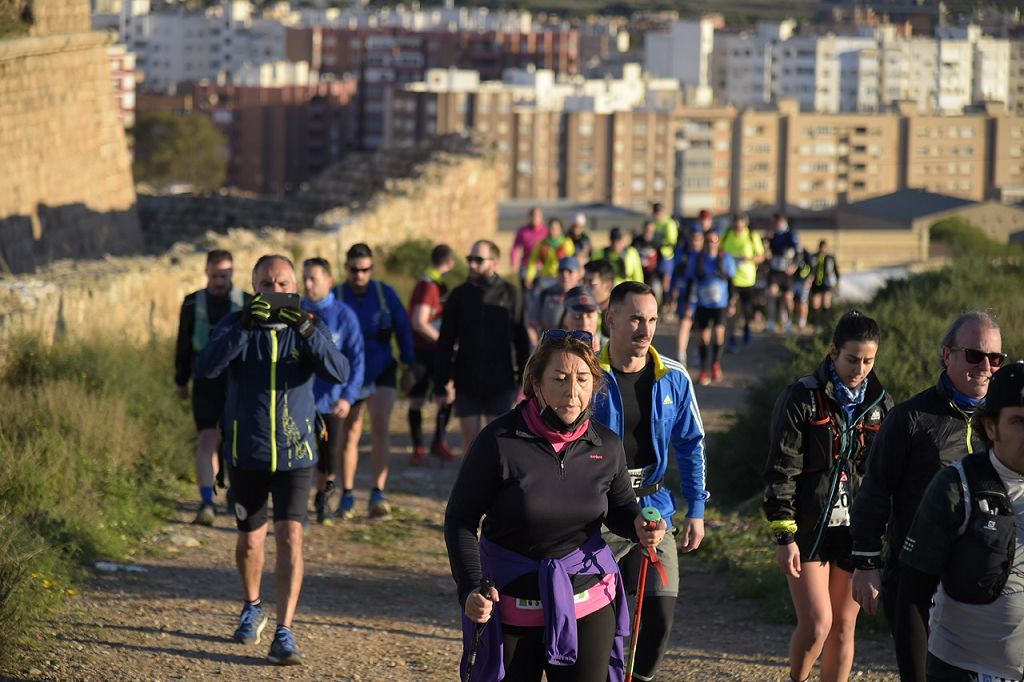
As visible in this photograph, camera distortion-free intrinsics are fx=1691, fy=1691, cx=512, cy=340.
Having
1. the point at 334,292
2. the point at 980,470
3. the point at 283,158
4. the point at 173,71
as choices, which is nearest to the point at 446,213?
the point at 334,292

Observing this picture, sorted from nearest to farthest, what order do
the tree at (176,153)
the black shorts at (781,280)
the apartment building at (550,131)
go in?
the black shorts at (781,280), the tree at (176,153), the apartment building at (550,131)

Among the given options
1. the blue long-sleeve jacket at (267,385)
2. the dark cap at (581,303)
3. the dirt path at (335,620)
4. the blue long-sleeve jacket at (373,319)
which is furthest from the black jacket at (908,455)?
the blue long-sleeve jacket at (373,319)

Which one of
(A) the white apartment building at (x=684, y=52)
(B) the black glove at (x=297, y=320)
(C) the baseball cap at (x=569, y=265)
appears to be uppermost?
(A) the white apartment building at (x=684, y=52)

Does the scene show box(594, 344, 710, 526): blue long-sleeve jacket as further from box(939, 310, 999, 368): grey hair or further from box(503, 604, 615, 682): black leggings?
box(503, 604, 615, 682): black leggings

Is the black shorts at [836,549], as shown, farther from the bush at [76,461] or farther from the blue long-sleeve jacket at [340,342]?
the blue long-sleeve jacket at [340,342]

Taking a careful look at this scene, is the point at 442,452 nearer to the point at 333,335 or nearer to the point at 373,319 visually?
the point at 373,319

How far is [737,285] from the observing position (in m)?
16.4

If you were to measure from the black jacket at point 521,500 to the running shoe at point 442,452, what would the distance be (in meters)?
6.87

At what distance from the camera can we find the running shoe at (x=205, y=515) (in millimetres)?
9508

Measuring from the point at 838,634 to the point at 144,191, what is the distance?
1033 inches

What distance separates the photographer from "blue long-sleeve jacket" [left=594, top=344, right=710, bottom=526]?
596cm

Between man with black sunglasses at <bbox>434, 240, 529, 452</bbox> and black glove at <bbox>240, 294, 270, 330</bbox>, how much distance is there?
→ 2663 mm

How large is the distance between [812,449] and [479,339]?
12.9ft

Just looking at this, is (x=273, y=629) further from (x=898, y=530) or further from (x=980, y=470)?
(x=980, y=470)
